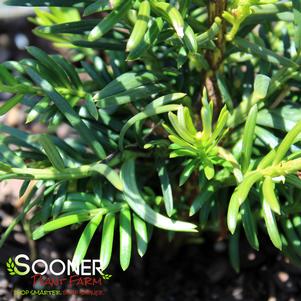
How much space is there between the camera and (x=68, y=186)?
0.99m

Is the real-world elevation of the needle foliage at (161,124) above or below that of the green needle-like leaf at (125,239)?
above

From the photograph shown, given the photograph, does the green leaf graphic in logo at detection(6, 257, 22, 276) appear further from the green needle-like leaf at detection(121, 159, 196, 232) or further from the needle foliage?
the green needle-like leaf at detection(121, 159, 196, 232)

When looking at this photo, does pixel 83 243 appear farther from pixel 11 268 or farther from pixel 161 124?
pixel 11 268

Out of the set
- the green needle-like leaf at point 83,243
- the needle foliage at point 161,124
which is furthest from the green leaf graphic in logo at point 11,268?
the green needle-like leaf at point 83,243

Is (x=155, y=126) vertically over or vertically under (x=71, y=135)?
over

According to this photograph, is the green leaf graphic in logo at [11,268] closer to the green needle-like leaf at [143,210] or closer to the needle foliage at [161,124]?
the needle foliage at [161,124]

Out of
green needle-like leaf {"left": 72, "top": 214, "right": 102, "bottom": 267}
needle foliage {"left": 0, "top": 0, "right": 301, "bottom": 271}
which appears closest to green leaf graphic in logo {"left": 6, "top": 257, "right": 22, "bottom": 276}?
needle foliage {"left": 0, "top": 0, "right": 301, "bottom": 271}

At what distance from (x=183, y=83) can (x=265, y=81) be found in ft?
0.69

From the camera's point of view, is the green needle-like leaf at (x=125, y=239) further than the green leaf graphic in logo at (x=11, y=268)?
No

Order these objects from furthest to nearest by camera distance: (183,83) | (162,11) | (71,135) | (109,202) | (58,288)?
(71,135) → (58,288) → (183,83) → (109,202) → (162,11)

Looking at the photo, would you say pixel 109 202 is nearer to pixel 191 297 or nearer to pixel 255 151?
pixel 255 151

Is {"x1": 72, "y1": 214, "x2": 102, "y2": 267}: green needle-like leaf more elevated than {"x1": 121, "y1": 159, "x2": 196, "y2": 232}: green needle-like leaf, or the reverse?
{"x1": 121, "y1": 159, "x2": 196, "y2": 232}: green needle-like leaf

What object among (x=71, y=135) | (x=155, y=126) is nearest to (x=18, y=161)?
(x=155, y=126)

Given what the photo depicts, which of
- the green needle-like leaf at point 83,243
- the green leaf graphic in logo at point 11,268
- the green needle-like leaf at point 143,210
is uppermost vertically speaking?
the green needle-like leaf at point 143,210
